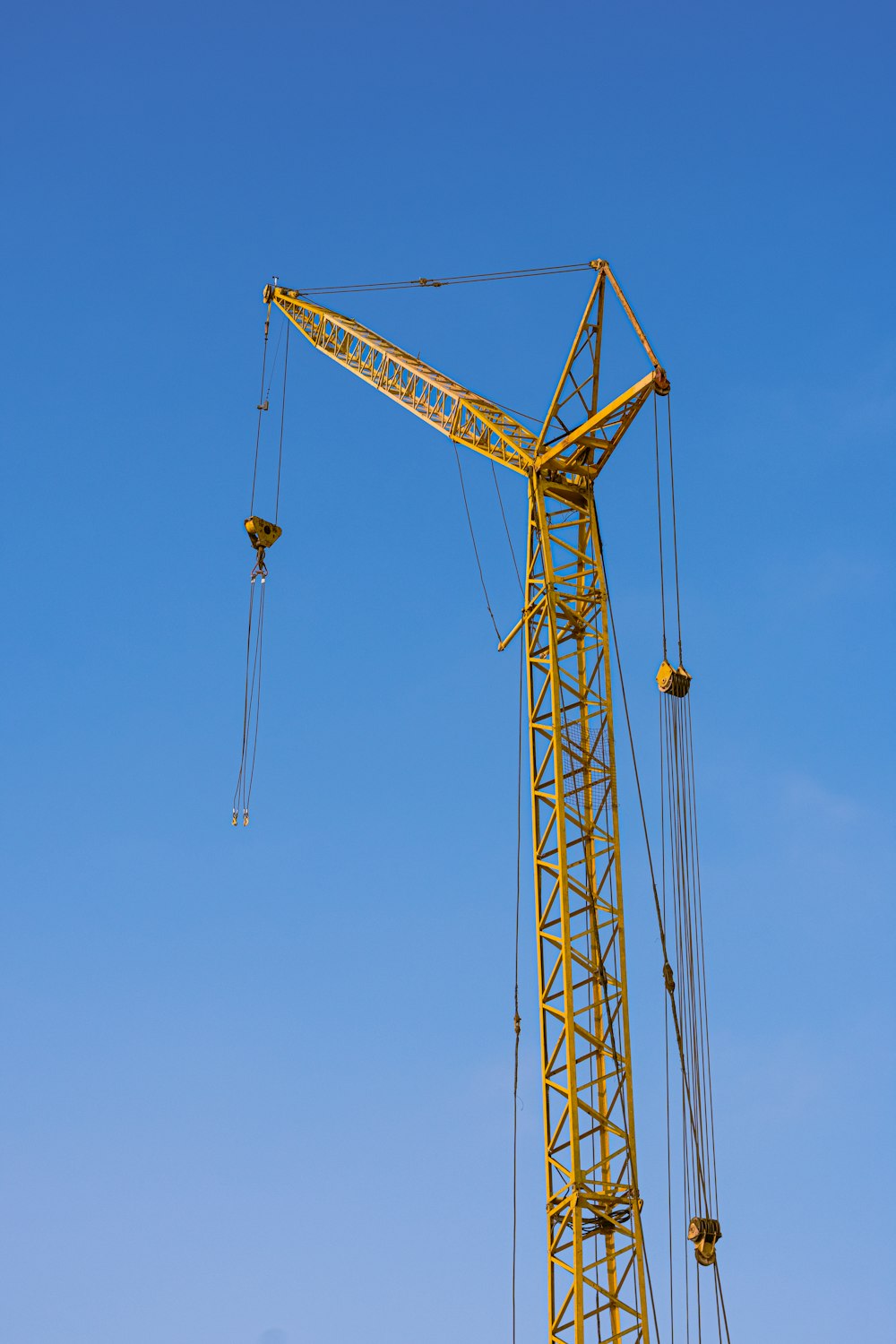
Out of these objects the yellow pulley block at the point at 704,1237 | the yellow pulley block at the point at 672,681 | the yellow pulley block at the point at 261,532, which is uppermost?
the yellow pulley block at the point at 261,532

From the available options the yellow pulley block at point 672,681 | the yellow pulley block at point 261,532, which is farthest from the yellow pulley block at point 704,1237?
the yellow pulley block at point 261,532

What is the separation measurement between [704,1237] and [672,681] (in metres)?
14.4

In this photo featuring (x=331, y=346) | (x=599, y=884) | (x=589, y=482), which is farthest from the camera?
(x=331, y=346)

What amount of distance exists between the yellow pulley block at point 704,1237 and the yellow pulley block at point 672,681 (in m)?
13.8

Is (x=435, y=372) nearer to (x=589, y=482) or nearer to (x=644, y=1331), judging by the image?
(x=589, y=482)

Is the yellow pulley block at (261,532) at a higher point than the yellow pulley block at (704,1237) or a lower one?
higher

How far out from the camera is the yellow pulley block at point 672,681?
1775 inches

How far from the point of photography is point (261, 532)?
57562 millimetres

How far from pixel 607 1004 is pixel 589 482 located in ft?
50.1

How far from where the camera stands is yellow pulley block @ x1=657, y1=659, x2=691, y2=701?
45.1 meters

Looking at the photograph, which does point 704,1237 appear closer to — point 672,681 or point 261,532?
point 672,681

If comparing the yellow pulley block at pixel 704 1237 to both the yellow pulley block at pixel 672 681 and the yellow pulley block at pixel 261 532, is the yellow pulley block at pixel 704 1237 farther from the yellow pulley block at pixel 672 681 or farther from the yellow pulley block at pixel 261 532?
the yellow pulley block at pixel 261 532

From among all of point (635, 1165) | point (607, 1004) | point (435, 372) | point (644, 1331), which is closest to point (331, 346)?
point (435, 372)

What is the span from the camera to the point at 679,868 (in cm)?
4816
